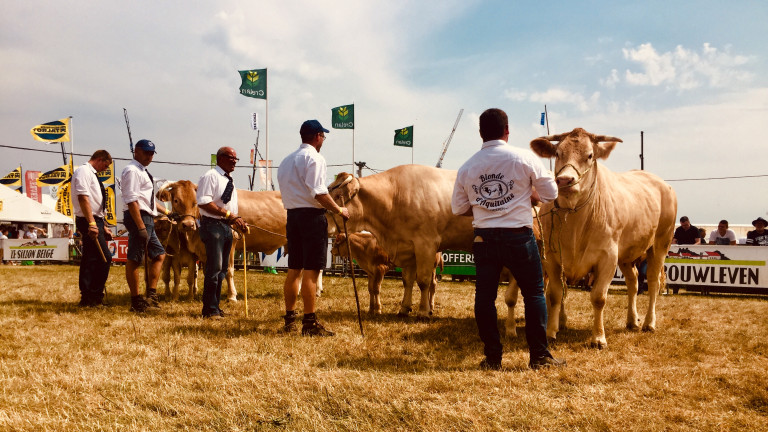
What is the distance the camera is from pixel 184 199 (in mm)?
7953

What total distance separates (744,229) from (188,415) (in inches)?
1899

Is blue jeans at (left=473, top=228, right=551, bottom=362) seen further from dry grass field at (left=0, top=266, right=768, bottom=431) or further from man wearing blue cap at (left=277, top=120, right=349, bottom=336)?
man wearing blue cap at (left=277, top=120, right=349, bottom=336)

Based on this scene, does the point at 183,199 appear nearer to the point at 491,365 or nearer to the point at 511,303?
the point at 511,303

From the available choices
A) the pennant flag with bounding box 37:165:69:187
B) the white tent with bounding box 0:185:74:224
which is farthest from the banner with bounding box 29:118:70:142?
the white tent with bounding box 0:185:74:224

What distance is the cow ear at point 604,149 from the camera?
5.45 m

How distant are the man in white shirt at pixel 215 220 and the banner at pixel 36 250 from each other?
2096cm

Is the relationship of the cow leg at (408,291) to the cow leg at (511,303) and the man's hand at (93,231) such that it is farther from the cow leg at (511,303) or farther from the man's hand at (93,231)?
the man's hand at (93,231)

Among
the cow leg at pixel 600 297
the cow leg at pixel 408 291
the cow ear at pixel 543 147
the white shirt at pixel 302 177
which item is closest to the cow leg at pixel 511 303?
the cow leg at pixel 600 297

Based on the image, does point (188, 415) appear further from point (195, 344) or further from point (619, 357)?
point (619, 357)

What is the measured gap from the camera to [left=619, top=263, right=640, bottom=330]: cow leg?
674 cm

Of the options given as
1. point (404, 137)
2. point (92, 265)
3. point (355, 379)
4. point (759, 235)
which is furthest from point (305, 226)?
point (404, 137)

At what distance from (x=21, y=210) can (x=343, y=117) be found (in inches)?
804

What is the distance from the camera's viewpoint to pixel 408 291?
768 cm

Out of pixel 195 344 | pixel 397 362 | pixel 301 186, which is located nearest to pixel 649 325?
pixel 397 362
